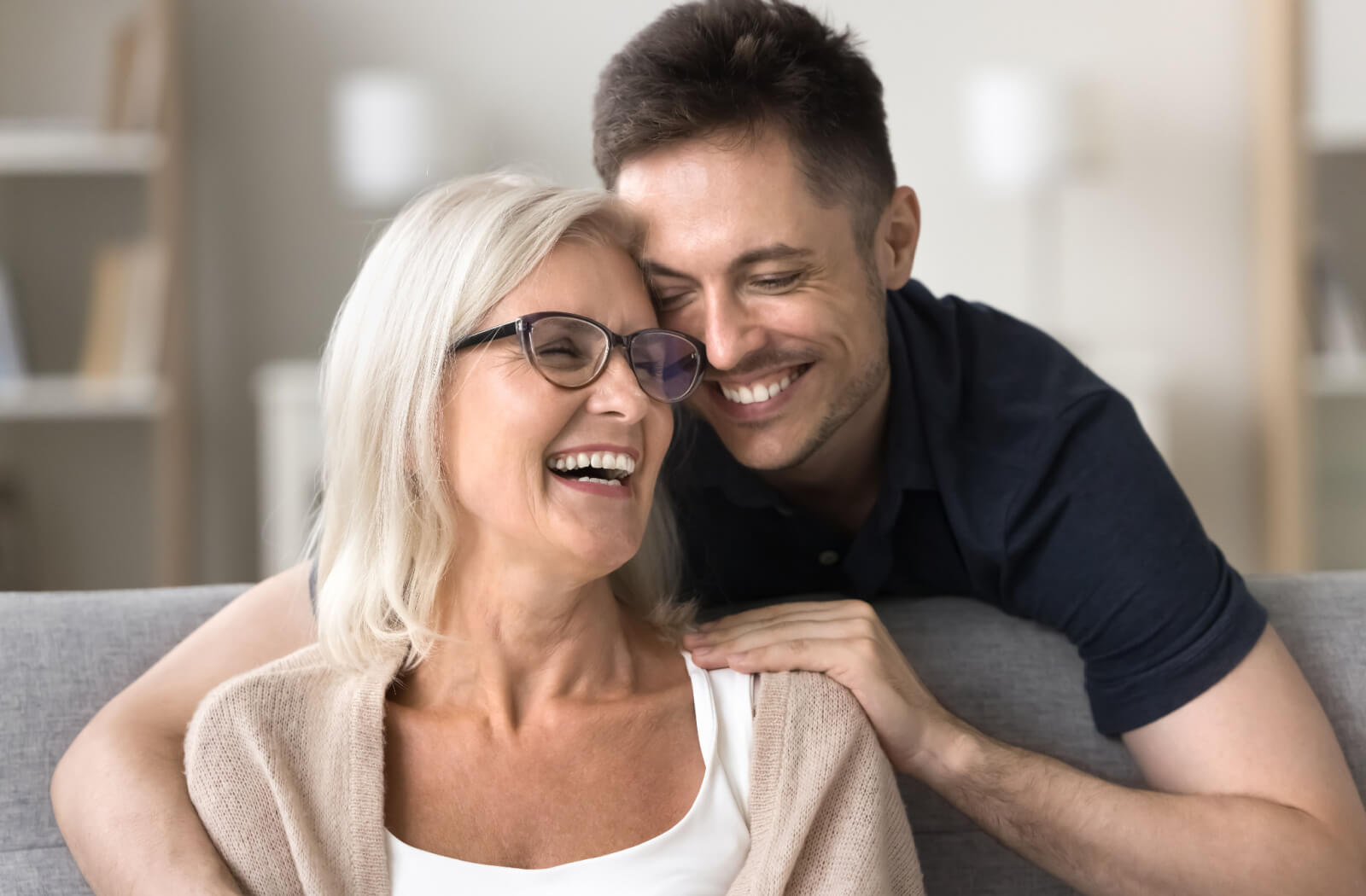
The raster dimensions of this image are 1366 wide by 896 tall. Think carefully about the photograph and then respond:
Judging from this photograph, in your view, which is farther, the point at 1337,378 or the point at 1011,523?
the point at 1337,378

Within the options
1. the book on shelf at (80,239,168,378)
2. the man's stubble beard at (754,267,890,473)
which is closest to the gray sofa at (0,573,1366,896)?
the man's stubble beard at (754,267,890,473)

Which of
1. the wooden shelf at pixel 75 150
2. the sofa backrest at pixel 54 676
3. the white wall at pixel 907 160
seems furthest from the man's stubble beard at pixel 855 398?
the wooden shelf at pixel 75 150

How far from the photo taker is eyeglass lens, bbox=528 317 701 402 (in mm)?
1305

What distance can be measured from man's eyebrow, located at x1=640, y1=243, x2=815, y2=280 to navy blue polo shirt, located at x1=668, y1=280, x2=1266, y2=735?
26 centimetres

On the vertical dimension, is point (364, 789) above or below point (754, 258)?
below

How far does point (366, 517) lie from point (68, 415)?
9.02 feet

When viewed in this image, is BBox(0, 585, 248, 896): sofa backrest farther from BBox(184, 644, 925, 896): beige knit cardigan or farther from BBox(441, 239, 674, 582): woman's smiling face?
BBox(441, 239, 674, 582): woman's smiling face

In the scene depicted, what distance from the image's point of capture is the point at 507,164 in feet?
12.7

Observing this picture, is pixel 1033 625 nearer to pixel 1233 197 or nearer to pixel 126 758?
pixel 126 758

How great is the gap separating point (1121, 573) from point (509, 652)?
Answer: 0.69m

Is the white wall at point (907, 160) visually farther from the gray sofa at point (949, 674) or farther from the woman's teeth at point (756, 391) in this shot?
the gray sofa at point (949, 674)

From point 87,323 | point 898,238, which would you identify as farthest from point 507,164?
point 898,238

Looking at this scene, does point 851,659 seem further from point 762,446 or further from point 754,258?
point 754,258

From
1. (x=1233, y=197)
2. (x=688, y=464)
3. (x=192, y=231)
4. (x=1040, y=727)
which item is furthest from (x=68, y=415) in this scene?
(x=1233, y=197)
